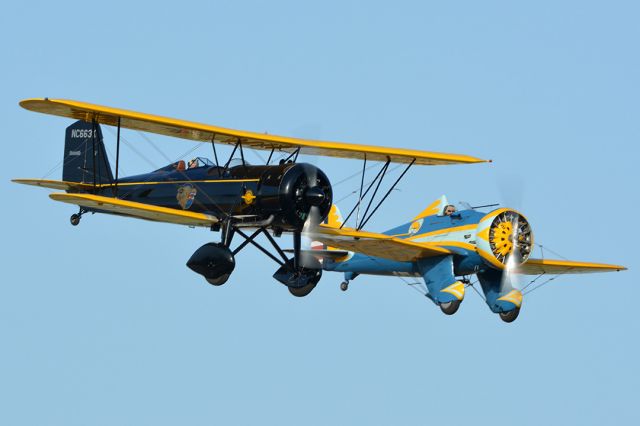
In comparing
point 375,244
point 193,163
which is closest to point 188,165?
point 193,163

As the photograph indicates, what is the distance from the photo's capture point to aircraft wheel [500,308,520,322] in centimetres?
3594

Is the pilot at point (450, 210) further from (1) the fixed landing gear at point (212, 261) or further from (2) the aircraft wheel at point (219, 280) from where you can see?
(1) the fixed landing gear at point (212, 261)

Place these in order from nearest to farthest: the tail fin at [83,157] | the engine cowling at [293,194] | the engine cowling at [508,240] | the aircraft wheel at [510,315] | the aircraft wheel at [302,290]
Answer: the engine cowling at [293,194] → the aircraft wheel at [302,290] → the tail fin at [83,157] → the engine cowling at [508,240] → the aircraft wheel at [510,315]

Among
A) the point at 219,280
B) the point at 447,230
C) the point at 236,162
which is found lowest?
the point at 219,280

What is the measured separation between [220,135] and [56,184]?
11.9 ft

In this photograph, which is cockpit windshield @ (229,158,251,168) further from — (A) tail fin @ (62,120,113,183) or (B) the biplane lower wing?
(B) the biplane lower wing

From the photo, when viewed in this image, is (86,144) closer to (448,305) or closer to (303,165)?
(303,165)

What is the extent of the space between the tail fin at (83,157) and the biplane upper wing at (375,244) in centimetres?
452

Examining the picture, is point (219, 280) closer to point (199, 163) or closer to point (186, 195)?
point (186, 195)

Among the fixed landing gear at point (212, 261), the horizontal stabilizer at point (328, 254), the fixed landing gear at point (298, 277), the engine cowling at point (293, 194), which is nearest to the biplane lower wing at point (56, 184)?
the fixed landing gear at point (212, 261)

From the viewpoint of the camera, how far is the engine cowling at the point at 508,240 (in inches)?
1388

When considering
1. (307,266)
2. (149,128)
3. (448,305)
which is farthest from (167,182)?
(448,305)

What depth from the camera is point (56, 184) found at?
32.8 meters

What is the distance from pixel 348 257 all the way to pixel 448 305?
4.21m
